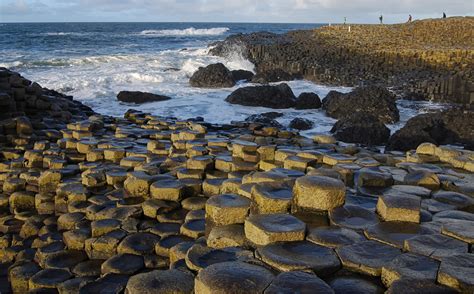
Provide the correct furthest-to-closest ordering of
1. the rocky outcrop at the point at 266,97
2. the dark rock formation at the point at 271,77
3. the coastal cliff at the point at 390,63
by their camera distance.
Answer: the dark rock formation at the point at 271,77 → the coastal cliff at the point at 390,63 → the rocky outcrop at the point at 266,97

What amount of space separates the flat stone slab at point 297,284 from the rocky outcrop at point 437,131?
6.55 m

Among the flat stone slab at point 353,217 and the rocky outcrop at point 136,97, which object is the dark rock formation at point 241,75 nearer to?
the rocky outcrop at point 136,97

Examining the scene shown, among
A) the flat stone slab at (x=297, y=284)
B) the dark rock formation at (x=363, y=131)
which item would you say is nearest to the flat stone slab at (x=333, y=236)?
the flat stone slab at (x=297, y=284)

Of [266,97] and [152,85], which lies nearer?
[266,97]

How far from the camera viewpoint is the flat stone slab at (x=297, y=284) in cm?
214

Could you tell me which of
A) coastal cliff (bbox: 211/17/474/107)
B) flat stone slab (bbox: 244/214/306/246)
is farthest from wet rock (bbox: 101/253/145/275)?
coastal cliff (bbox: 211/17/474/107)

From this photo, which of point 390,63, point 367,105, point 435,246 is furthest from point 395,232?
point 390,63

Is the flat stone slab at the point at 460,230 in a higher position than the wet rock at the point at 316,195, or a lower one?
lower

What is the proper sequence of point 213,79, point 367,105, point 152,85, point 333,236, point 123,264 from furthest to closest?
point 152,85
point 213,79
point 367,105
point 123,264
point 333,236

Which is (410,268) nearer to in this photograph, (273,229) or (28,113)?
(273,229)

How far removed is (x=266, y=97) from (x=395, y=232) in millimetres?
10526

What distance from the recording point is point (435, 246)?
8.75ft

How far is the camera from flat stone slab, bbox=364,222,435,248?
279 centimetres

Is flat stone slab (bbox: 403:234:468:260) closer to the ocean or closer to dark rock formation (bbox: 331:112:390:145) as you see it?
dark rock formation (bbox: 331:112:390:145)
